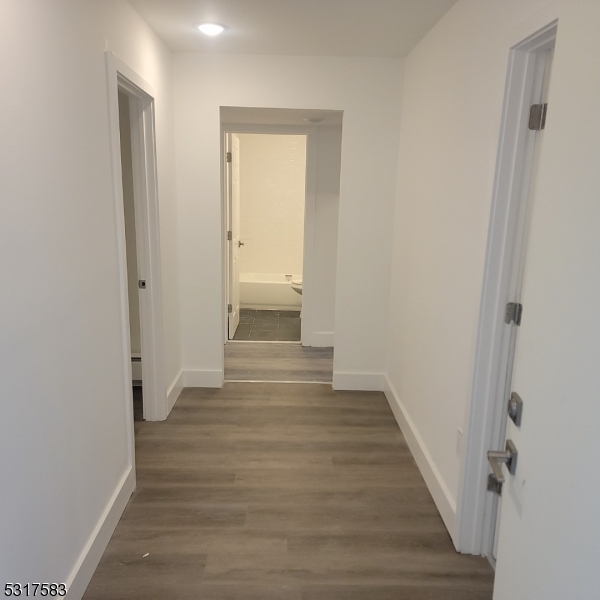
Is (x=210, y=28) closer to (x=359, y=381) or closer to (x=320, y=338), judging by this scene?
(x=359, y=381)

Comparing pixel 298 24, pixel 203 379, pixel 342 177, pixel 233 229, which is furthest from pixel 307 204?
pixel 298 24

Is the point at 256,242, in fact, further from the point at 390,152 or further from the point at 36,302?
the point at 36,302

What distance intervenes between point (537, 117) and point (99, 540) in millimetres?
2354

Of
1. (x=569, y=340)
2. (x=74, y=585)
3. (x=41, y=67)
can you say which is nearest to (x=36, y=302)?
(x=41, y=67)

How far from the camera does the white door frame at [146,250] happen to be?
7.77 ft

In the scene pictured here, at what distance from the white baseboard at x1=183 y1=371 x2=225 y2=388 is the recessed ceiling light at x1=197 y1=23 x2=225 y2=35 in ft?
7.66

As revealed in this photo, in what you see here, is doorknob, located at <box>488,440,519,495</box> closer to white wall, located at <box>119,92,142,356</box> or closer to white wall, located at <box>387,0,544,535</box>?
white wall, located at <box>387,0,544,535</box>

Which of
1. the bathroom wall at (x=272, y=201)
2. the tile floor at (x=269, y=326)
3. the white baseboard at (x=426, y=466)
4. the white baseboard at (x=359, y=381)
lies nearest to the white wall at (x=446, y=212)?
the white baseboard at (x=426, y=466)

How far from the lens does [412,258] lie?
308 centimetres

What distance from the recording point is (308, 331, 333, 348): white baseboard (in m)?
4.92

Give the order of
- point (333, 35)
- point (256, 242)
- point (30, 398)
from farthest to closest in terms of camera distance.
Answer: point (256, 242) < point (333, 35) < point (30, 398)

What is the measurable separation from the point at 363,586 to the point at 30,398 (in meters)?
1.43

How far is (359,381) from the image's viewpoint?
3.92m

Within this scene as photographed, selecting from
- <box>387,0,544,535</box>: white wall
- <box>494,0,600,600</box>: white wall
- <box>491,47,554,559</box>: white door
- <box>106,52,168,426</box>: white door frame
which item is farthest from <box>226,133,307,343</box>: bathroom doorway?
<box>494,0,600,600</box>: white wall
